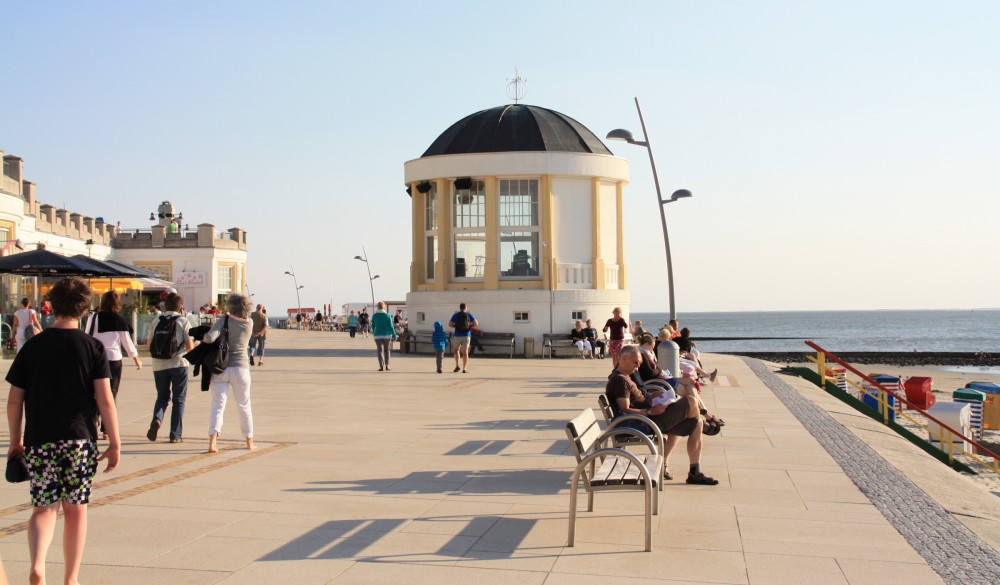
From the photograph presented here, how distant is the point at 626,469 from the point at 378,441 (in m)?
5.02

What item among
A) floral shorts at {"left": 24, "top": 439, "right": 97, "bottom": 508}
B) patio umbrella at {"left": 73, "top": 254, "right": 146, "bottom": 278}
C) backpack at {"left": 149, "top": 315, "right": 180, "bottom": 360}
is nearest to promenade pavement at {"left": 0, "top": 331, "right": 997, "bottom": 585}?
floral shorts at {"left": 24, "top": 439, "right": 97, "bottom": 508}

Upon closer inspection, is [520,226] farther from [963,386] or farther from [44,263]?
[963,386]

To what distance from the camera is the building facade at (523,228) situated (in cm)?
3200

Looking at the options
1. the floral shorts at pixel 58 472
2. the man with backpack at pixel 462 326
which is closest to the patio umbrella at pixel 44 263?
the man with backpack at pixel 462 326

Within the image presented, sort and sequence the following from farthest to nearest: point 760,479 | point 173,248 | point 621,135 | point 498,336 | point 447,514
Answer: point 173,248, point 498,336, point 621,135, point 760,479, point 447,514

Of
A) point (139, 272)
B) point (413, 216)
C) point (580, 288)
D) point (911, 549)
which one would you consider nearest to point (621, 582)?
point (911, 549)

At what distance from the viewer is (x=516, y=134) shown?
3322 cm

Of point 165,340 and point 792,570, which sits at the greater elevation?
point 165,340

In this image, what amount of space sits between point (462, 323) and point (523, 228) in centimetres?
1030

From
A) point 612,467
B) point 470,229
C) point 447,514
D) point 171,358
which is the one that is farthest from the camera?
point 470,229

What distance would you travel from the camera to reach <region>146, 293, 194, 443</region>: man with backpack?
11.1 meters

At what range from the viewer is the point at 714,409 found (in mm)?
15383

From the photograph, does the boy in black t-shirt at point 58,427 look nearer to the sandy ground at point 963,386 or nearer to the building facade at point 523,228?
the sandy ground at point 963,386

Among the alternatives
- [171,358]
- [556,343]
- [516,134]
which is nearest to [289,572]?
[171,358]
